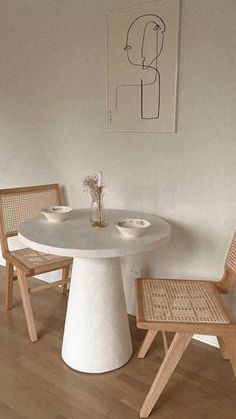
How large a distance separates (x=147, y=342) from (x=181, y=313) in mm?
492

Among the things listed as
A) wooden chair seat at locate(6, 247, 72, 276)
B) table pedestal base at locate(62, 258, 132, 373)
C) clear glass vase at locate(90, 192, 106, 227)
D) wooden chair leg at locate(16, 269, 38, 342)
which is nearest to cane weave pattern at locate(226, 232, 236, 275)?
table pedestal base at locate(62, 258, 132, 373)

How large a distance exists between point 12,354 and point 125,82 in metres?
1.72

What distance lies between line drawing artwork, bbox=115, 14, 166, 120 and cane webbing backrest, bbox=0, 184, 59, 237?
909 millimetres

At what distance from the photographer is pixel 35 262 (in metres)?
2.19

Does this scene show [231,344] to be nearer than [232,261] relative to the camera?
Yes

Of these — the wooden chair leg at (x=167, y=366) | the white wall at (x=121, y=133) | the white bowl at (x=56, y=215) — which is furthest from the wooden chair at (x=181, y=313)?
the white bowl at (x=56, y=215)

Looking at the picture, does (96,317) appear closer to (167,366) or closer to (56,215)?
(167,366)

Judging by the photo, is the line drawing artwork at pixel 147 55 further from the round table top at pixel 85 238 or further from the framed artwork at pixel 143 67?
the round table top at pixel 85 238

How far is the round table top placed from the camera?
1.53 metres

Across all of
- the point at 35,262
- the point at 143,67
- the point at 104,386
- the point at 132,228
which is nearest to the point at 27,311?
the point at 35,262

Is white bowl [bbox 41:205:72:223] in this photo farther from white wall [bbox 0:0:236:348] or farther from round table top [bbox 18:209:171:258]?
white wall [bbox 0:0:236:348]

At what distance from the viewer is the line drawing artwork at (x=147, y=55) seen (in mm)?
1990

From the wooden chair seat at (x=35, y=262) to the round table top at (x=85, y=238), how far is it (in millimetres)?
308

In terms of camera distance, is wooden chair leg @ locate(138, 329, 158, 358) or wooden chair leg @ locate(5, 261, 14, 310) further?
wooden chair leg @ locate(5, 261, 14, 310)
